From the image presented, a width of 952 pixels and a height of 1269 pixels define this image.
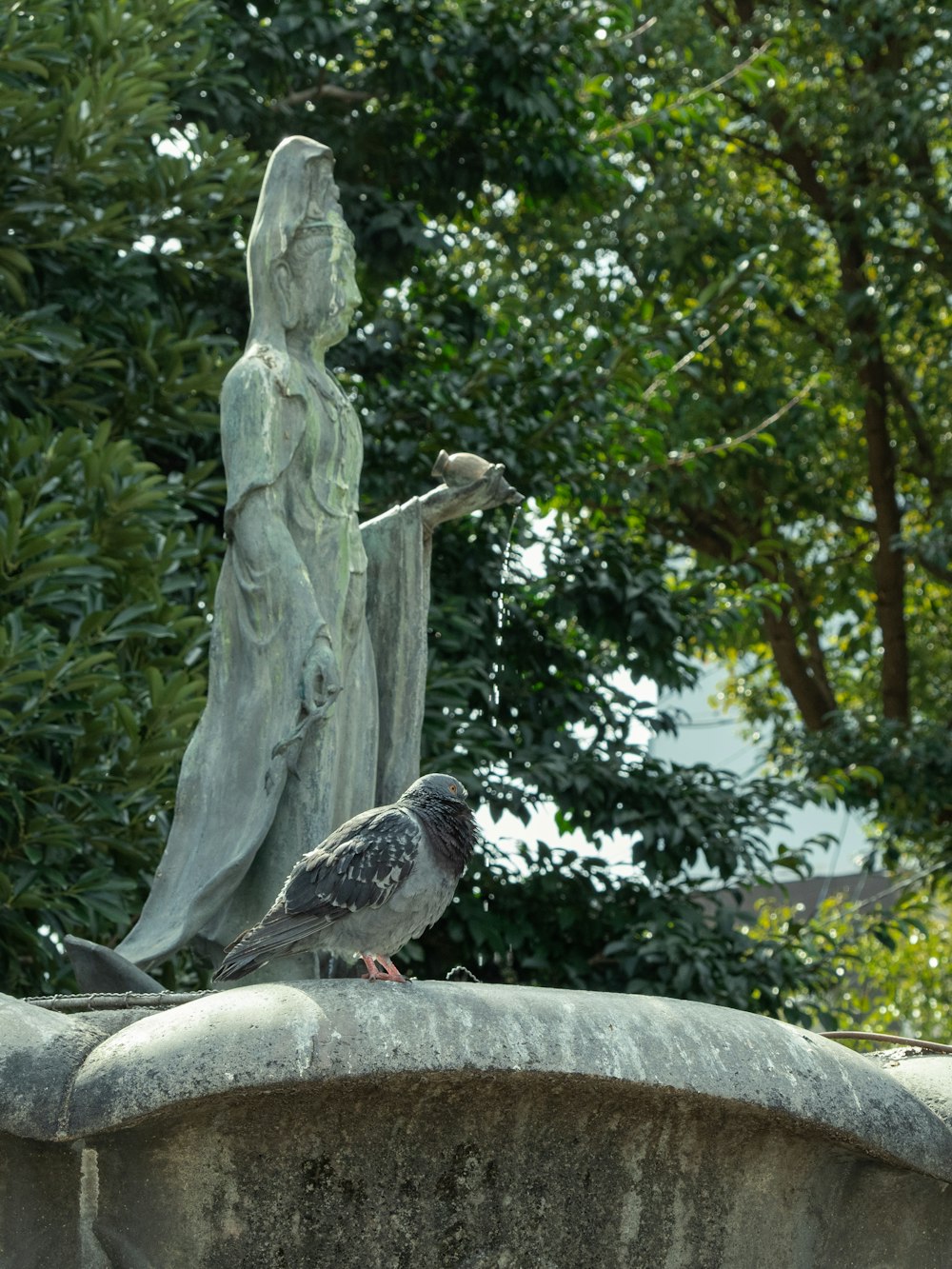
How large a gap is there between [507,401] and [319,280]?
5611 mm

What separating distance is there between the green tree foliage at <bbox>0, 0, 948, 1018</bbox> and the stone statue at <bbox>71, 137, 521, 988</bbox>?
2.51 metres

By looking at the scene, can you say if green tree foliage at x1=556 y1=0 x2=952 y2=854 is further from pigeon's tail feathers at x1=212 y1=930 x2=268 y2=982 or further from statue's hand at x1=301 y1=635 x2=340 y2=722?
pigeon's tail feathers at x1=212 y1=930 x2=268 y2=982

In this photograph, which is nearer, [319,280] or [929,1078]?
[929,1078]

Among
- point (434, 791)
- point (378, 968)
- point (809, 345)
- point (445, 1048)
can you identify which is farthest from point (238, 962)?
point (809, 345)

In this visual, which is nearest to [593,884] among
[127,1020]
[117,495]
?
[117,495]

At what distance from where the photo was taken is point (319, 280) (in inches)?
192

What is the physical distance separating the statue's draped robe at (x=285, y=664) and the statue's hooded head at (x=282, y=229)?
0.12 metres

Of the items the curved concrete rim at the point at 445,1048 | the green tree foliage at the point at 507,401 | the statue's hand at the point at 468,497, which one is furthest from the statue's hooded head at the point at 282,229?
the green tree foliage at the point at 507,401

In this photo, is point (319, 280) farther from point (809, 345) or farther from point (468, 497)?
point (809, 345)

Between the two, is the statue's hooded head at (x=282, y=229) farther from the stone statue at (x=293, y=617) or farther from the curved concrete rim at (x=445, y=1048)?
the curved concrete rim at (x=445, y=1048)

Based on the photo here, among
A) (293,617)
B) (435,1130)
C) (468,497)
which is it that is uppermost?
(468,497)

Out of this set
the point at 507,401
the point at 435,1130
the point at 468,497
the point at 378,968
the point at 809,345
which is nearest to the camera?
the point at 435,1130

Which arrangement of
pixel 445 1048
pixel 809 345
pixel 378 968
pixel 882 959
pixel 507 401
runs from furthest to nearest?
pixel 882 959 → pixel 809 345 → pixel 507 401 → pixel 378 968 → pixel 445 1048

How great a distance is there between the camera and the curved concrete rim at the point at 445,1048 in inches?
115
